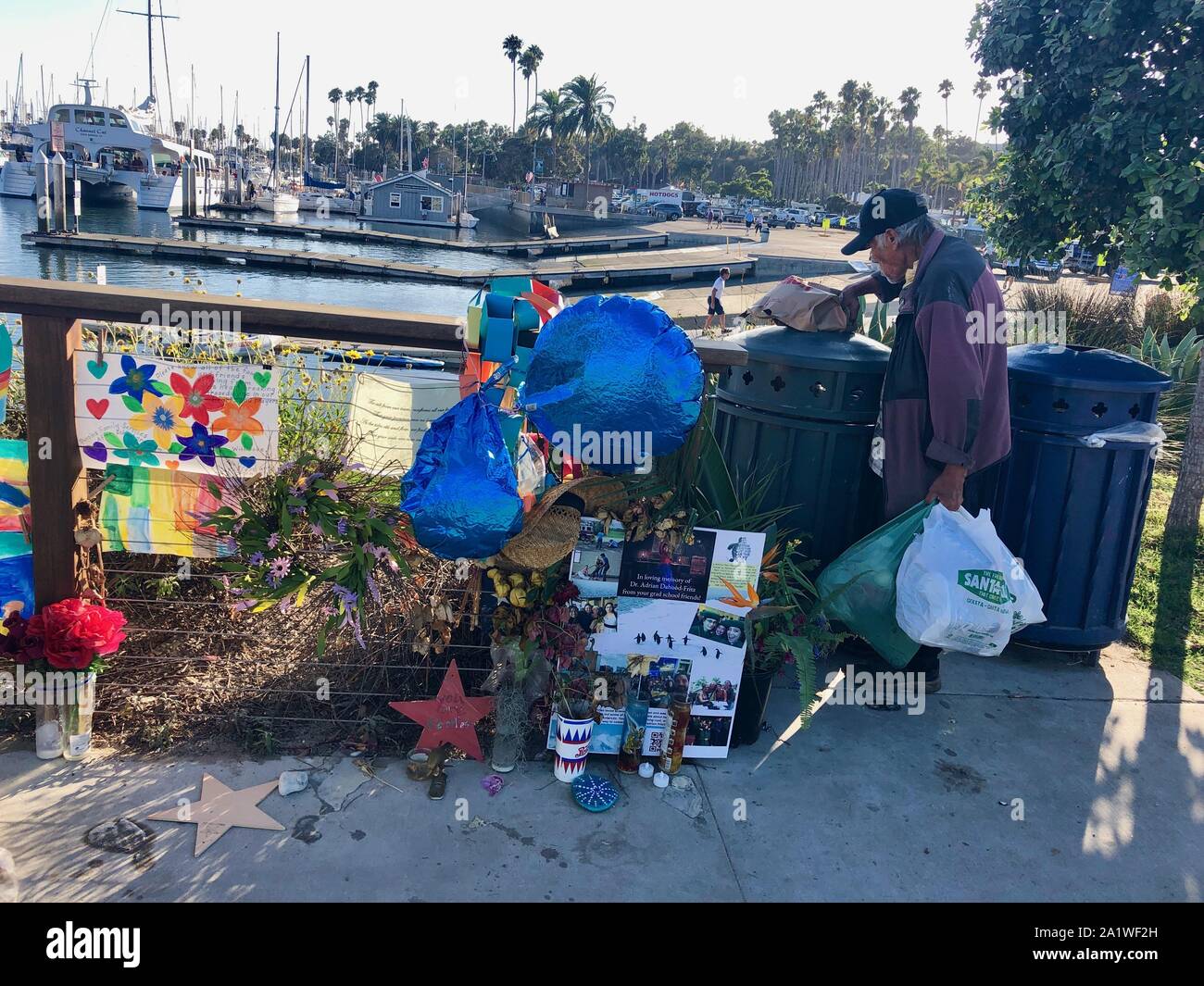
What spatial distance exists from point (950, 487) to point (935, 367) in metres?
0.46

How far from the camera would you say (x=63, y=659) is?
3.19m

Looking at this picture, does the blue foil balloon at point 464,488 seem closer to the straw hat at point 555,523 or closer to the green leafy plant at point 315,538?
the straw hat at point 555,523

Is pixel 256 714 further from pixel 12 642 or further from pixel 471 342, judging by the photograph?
pixel 471 342

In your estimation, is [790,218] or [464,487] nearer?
[464,487]

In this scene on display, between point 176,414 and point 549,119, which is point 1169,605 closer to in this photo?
point 176,414

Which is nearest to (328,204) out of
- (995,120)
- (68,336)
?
(995,120)

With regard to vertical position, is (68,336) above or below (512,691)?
above

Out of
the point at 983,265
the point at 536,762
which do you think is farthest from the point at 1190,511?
the point at 536,762

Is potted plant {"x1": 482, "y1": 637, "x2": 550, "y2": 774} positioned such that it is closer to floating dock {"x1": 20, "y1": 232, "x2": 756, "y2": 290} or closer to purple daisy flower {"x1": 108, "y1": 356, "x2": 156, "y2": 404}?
purple daisy flower {"x1": 108, "y1": 356, "x2": 156, "y2": 404}

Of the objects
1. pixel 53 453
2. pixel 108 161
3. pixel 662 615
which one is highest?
pixel 108 161

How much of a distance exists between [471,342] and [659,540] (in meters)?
0.95

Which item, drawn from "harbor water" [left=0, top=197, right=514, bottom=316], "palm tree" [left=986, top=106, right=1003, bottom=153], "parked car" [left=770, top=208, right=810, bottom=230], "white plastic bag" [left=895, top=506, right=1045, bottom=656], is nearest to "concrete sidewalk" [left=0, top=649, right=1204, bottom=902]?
"white plastic bag" [left=895, top=506, right=1045, bottom=656]

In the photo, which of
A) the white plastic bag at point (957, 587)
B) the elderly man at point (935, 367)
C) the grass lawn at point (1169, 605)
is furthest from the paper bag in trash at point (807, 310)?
the grass lawn at point (1169, 605)
